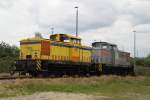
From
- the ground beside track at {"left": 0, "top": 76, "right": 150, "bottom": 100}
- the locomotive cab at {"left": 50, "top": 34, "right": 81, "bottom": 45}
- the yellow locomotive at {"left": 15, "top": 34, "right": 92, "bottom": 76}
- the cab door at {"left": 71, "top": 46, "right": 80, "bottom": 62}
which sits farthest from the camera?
the cab door at {"left": 71, "top": 46, "right": 80, "bottom": 62}

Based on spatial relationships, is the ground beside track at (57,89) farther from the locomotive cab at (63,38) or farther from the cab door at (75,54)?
the locomotive cab at (63,38)

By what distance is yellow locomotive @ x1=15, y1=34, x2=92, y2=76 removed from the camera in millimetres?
26359

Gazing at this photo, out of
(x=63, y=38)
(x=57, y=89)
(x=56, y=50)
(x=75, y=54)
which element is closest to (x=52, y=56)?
(x=56, y=50)

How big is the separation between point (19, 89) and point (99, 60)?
18.6m

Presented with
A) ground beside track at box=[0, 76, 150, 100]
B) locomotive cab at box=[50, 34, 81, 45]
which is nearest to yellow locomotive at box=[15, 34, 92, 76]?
locomotive cab at box=[50, 34, 81, 45]

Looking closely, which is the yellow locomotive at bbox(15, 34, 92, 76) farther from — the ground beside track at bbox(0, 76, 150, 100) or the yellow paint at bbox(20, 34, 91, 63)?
the ground beside track at bbox(0, 76, 150, 100)

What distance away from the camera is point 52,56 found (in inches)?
1097

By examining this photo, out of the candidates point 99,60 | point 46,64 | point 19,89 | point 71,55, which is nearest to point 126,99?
point 19,89

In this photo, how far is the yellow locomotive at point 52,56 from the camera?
26359 mm

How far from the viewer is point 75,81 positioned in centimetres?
2317

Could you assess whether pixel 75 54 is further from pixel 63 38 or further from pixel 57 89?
pixel 57 89

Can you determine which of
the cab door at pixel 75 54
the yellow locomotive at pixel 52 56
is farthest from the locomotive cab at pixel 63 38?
the cab door at pixel 75 54

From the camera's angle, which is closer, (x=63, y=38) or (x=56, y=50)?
(x=56, y=50)

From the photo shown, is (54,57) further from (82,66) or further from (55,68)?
(82,66)
